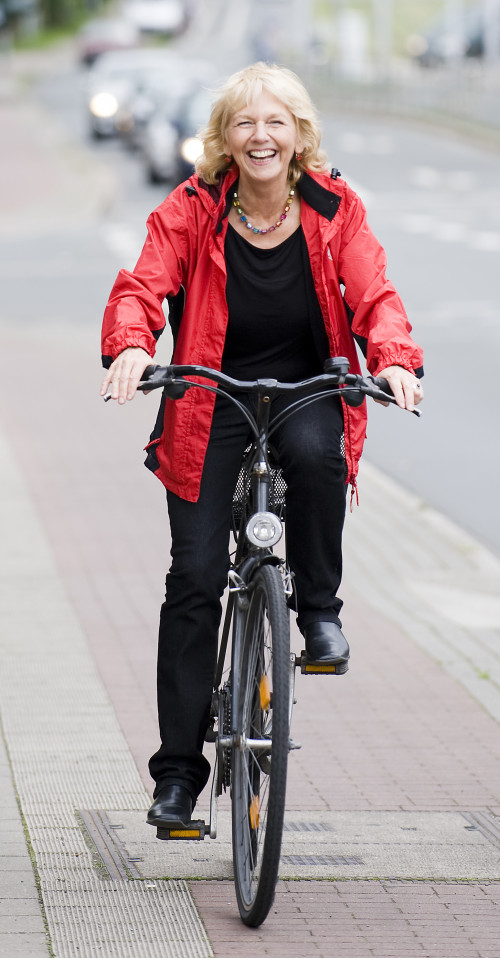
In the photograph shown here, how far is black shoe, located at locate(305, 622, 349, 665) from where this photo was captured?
13.1ft

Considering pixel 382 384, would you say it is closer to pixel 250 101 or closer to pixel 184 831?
pixel 250 101

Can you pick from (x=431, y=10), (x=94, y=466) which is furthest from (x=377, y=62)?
(x=94, y=466)

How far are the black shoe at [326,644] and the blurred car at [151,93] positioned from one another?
3099cm

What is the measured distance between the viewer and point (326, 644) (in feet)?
13.2

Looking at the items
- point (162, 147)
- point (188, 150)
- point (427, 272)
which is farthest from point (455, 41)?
point (427, 272)

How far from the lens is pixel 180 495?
4.04 meters

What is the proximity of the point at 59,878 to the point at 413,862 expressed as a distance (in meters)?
0.90

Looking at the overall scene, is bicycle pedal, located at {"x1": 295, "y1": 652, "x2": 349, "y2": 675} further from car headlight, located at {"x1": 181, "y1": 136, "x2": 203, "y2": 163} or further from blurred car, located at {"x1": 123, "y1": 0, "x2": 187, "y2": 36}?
blurred car, located at {"x1": 123, "y1": 0, "x2": 187, "y2": 36}

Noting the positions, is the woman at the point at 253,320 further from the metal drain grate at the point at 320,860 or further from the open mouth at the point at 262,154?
the metal drain grate at the point at 320,860

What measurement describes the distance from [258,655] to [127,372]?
0.72 m

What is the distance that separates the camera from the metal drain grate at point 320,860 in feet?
14.0

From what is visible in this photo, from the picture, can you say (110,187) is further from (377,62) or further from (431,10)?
(431,10)

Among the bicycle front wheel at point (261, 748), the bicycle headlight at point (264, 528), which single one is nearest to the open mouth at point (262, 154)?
the bicycle headlight at point (264, 528)

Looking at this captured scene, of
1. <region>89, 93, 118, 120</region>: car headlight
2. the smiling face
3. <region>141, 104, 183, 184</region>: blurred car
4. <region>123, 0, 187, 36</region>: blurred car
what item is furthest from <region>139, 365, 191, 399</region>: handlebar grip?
<region>123, 0, 187, 36</region>: blurred car
